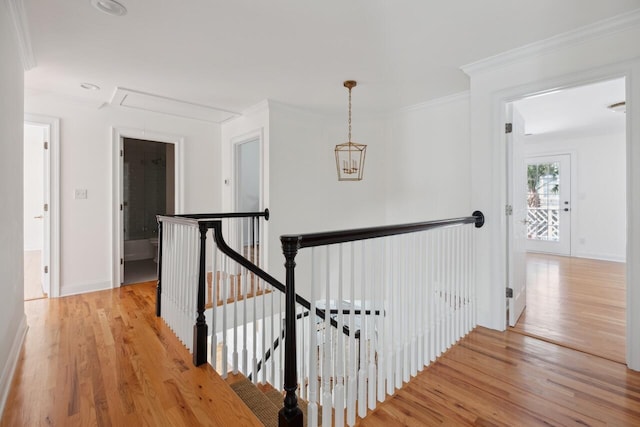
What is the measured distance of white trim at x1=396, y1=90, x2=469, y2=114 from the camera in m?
3.61

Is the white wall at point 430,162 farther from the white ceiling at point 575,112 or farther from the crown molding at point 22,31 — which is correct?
the crown molding at point 22,31

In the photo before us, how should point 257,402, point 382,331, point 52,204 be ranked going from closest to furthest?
point 382,331
point 257,402
point 52,204

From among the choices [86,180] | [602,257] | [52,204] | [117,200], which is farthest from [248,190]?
[602,257]

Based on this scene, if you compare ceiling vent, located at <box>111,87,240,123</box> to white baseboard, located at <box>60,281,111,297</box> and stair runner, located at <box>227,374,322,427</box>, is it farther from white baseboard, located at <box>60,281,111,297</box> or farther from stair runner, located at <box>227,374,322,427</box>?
stair runner, located at <box>227,374,322,427</box>

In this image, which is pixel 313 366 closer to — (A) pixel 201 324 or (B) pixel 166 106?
(A) pixel 201 324

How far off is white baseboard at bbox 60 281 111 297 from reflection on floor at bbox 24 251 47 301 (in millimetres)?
199

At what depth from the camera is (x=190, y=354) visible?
7.55 ft

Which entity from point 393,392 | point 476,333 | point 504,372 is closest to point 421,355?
point 393,392

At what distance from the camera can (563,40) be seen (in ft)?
7.56

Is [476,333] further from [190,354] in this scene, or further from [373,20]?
[373,20]

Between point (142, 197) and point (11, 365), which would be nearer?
point (11, 365)

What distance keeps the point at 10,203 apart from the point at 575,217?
8.01 metres

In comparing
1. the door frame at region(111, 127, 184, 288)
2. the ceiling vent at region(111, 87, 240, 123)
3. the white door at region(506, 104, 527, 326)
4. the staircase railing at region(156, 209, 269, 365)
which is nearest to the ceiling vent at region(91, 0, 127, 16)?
the staircase railing at region(156, 209, 269, 365)

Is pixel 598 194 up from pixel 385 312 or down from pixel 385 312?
up
